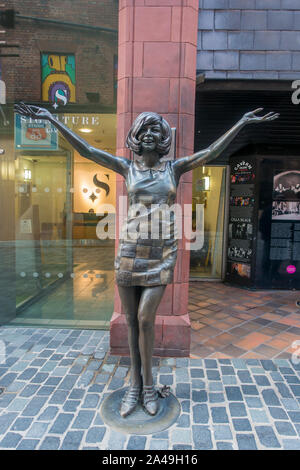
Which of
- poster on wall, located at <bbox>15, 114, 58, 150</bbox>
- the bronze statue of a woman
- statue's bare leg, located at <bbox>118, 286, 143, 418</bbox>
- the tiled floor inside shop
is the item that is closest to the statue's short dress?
the bronze statue of a woman

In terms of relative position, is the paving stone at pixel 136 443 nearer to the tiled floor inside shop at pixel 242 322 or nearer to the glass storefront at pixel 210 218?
the tiled floor inside shop at pixel 242 322

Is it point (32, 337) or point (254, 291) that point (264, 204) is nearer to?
point (254, 291)

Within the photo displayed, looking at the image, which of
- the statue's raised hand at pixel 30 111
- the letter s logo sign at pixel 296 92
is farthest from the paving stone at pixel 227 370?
the letter s logo sign at pixel 296 92

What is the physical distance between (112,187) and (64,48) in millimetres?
2073

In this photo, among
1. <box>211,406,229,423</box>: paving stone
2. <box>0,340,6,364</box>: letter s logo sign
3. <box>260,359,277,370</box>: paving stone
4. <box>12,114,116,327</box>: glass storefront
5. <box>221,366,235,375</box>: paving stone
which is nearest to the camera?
<box>211,406,229,423</box>: paving stone

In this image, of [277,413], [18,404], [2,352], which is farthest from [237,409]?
[2,352]

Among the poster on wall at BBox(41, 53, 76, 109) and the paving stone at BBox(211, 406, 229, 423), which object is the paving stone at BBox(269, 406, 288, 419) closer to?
the paving stone at BBox(211, 406, 229, 423)

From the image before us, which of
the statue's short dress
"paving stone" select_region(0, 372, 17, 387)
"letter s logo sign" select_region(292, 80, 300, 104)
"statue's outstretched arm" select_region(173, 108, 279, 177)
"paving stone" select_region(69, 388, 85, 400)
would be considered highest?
"letter s logo sign" select_region(292, 80, 300, 104)

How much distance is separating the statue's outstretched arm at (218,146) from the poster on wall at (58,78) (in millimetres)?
2693

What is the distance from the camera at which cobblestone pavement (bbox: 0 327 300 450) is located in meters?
2.22

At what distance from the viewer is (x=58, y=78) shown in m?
4.34

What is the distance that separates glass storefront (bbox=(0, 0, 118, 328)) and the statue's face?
2.15 metres

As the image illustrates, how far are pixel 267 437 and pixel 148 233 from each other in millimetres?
1761

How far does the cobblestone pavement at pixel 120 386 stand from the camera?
222 cm
